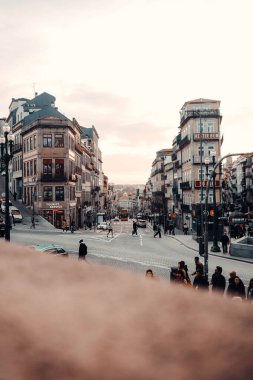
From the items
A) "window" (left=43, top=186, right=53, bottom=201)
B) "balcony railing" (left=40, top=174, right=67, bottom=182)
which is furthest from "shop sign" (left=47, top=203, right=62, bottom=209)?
"balcony railing" (left=40, top=174, right=67, bottom=182)

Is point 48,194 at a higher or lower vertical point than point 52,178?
lower

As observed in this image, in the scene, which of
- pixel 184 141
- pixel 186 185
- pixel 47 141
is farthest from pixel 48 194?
pixel 184 141

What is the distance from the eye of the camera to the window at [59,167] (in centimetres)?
5684

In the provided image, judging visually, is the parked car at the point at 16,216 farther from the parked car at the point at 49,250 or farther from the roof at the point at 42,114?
the parked car at the point at 49,250

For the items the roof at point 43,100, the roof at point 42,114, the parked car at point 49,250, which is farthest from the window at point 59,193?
the parked car at point 49,250

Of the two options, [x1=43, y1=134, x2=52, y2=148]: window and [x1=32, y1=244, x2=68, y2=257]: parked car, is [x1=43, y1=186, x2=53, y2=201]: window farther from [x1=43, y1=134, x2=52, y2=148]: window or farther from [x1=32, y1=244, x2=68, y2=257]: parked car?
[x1=32, y1=244, x2=68, y2=257]: parked car

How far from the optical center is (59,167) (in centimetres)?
5722

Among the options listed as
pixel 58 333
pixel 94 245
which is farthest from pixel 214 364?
pixel 94 245

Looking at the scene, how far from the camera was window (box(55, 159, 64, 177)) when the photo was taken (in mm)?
56844

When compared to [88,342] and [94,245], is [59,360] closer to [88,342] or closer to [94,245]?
[88,342]

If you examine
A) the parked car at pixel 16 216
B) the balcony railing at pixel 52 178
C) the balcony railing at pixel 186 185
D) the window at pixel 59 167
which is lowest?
the parked car at pixel 16 216

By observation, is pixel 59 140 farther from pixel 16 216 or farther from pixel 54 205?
pixel 16 216

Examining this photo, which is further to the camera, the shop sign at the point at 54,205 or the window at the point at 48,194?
the window at the point at 48,194

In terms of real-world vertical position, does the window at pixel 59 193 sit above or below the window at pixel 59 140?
below
